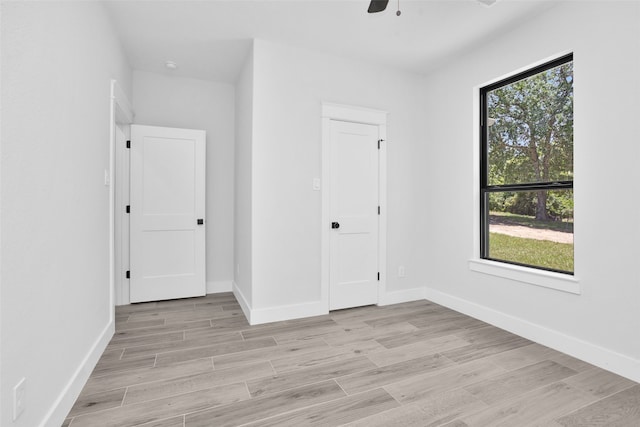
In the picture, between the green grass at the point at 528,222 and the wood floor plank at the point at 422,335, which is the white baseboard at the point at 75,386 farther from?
the green grass at the point at 528,222

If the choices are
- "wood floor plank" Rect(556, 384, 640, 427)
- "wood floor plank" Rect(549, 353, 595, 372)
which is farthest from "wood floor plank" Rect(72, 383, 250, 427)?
"wood floor plank" Rect(549, 353, 595, 372)

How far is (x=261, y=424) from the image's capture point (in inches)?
65.4

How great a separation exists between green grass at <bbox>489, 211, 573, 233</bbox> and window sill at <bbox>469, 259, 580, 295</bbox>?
1.25 ft

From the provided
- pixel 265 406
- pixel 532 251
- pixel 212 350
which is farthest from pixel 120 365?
pixel 532 251

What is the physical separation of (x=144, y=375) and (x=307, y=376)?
108 cm

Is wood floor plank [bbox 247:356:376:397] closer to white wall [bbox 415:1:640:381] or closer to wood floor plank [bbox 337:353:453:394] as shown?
wood floor plank [bbox 337:353:453:394]

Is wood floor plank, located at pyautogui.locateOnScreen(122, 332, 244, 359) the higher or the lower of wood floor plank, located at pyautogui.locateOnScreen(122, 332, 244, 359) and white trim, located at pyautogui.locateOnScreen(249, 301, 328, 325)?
the lower

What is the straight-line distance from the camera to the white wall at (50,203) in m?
1.25

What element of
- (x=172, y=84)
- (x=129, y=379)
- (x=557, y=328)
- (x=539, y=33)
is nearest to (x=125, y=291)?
(x=129, y=379)

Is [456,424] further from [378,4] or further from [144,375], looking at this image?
[378,4]

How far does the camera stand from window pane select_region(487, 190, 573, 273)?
2.66 metres

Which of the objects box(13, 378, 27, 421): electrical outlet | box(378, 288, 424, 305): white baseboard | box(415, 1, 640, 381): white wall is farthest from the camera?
box(378, 288, 424, 305): white baseboard

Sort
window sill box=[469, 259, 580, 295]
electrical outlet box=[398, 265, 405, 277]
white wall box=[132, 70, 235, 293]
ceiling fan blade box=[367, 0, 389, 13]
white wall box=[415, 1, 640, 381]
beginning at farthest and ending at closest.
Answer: white wall box=[132, 70, 235, 293] < electrical outlet box=[398, 265, 405, 277] < window sill box=[469, 259, 580, 295] < white wall box=[415, 1, 640, 381] < ceiling fan blade box=[367, 0, 389, 13]

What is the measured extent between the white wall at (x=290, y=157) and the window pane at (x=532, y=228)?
1717 millimetres
